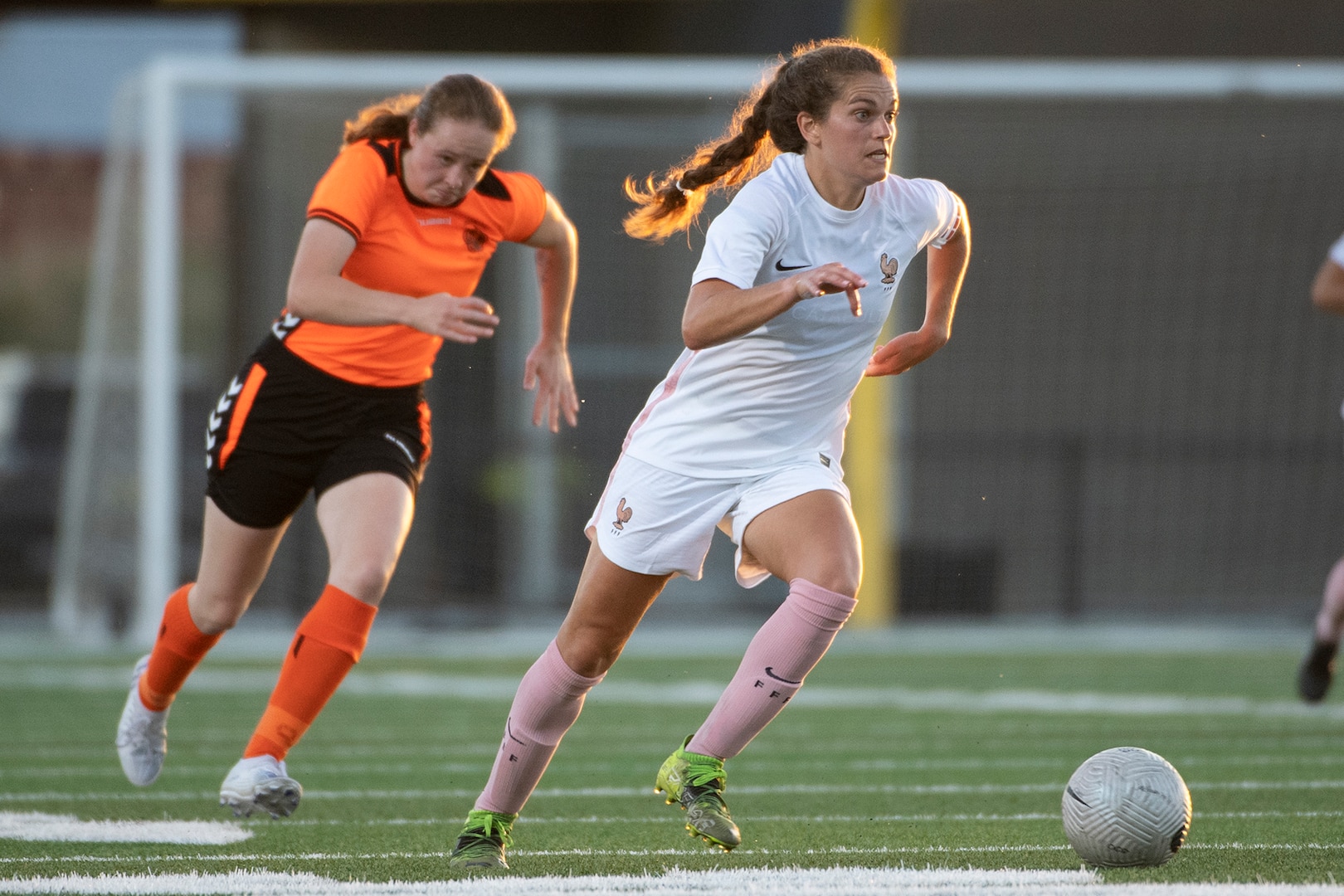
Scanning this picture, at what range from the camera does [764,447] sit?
3.92 metres

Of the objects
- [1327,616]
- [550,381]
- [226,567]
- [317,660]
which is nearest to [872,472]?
[1327,616]

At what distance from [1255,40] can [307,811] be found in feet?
39.2

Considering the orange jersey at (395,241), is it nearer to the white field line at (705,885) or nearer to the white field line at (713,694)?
the white field line at (705,885)

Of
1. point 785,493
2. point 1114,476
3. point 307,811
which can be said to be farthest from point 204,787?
point 1114,476

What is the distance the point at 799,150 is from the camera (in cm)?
405

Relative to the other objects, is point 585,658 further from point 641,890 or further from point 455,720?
point 455,720

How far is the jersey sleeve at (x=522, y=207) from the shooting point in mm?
4992

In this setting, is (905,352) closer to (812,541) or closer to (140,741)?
(812,541)

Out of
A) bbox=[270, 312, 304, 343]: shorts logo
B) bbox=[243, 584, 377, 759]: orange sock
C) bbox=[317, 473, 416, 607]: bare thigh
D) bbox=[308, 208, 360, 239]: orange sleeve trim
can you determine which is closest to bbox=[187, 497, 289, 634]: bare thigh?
bbox=[317, 473, 416, 607]: bare thigh

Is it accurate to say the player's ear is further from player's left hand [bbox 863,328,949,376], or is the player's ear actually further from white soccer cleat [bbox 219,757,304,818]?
white soccer cleat [bbox 219,757,304,818]

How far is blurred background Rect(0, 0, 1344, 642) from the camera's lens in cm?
1275

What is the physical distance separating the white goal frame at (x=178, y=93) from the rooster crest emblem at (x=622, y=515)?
7656 mm

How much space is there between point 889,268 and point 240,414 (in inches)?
78.6

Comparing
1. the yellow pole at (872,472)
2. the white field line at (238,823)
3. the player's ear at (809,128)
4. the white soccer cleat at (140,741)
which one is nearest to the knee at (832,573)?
the player's ear at (809,128)
